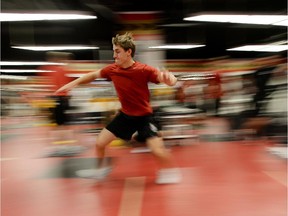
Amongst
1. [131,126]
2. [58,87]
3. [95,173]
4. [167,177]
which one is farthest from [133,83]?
[58,87]

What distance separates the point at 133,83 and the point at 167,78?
360mm

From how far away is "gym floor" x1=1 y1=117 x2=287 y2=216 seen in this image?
2613mm

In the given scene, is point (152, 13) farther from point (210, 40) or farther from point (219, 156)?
point (210, 40)

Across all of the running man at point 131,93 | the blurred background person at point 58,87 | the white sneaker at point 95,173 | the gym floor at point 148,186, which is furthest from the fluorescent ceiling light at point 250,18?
the white sneaker at point 95,173

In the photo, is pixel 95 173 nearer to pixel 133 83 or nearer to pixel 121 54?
pixel 133 83

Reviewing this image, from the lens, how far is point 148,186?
3.21m

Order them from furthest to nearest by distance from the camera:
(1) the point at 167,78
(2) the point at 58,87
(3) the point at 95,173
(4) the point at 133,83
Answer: (2) the point at 58,87 → (3) the point at 95,173 → (4) the point at 133,83 → (1) the point at 167,78

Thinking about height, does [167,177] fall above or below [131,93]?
below

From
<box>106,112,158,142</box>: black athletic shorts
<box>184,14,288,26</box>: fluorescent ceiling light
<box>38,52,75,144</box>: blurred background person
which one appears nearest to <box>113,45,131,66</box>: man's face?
<box>106,112,158,142</box>: black athletic shorts

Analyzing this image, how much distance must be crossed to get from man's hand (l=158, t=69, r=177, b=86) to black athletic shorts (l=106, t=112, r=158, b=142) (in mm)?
447

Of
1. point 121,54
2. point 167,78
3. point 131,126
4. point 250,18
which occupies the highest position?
point 250,18

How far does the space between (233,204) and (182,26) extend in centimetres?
846

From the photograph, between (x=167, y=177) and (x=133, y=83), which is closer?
(x=133, y=83)

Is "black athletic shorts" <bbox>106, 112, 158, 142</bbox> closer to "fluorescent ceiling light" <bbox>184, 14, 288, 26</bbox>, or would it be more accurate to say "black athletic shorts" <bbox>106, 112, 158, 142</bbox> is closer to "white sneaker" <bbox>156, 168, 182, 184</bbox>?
"white sneaker" <bbox>156, 168, 182, 184</bbox>
